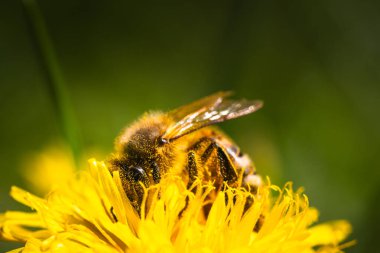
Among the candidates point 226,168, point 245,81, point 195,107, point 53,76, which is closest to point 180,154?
point 226,168

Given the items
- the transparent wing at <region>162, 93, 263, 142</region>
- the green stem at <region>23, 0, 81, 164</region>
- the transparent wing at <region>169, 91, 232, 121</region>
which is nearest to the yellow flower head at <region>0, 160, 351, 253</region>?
the transparent wing at <region>162, 93, 263, 142</region>

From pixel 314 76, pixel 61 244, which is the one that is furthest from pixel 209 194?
pixel 314 76

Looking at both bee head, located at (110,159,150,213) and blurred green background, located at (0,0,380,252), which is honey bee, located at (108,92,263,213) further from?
blurred green background, located at (0,0,380,252)

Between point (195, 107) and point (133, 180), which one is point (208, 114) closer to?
point (195, 107)

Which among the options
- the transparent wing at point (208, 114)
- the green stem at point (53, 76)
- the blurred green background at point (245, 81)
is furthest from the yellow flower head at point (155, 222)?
the blurred green background at point (245, 81)

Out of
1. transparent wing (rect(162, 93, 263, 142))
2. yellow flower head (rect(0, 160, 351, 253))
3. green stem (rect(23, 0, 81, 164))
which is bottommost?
yellow flower head (rect(0, 160, 351, 253))
